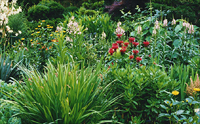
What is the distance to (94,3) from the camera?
399 inches

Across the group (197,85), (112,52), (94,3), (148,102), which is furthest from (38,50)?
(94,3)

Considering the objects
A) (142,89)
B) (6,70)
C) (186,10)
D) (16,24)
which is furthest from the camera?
(16,24)

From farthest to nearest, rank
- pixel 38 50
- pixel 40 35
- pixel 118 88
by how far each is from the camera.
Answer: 1. pixel 40 35
2. pixel 38 50
3. pixel 118 88

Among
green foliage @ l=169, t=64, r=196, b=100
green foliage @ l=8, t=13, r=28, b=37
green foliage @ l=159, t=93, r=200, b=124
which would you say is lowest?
green foliage @ l=159, t=93, r=200, b=124

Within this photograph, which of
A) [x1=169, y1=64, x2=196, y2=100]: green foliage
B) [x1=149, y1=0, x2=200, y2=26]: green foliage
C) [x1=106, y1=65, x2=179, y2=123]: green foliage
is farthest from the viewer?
[x1=149, y1=0, x2=200, y2=26]: green foliage

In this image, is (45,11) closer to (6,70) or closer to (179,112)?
(6,70)

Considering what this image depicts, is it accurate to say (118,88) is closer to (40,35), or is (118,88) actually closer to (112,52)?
(112,52)

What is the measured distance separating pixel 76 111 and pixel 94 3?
338 inches

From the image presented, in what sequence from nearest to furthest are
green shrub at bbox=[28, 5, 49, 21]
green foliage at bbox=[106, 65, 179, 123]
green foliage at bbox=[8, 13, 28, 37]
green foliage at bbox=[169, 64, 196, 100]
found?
green foliage at bbox=[106, 65, 179, 123] < green foliage at bbox=[169, 64, 196, 100] < green foliage at bbox=[8, 13, 28, 37] < green shrub at bbox=[28, 5, 49, 21]

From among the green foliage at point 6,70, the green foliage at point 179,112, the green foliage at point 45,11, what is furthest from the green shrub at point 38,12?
the green foliage at point 179,112

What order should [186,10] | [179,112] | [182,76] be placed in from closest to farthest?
[179,112] → [182,76] → [186,10]

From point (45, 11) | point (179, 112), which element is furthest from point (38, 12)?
point (179, 112)

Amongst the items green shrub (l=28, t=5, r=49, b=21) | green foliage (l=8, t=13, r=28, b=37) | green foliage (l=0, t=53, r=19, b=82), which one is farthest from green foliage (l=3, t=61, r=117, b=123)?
green shrub (l=28, t=5, r=49, b=21)

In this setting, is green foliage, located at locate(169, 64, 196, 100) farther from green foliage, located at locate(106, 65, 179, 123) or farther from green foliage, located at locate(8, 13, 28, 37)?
green foliage, located at locate(8, 13, 28, 37)
